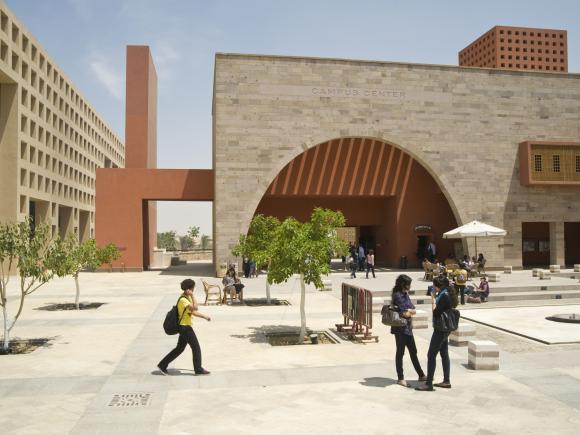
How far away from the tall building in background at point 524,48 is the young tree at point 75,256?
9599cm

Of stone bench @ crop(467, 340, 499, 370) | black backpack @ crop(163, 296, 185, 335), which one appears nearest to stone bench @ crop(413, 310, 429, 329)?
stone bench @ crop(467, 340, 499, 370)

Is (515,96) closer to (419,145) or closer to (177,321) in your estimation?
(419,145)

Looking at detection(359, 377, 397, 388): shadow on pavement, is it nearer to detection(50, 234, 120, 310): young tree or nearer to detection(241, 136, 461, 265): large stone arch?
detection(50, 234, 120, 310): young tree

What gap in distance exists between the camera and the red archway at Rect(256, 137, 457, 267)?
31.3 m

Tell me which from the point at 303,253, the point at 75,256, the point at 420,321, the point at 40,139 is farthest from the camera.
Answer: the point at 40,139

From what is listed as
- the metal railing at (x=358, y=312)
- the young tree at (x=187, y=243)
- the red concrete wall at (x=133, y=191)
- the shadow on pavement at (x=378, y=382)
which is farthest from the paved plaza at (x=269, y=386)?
the young tree at (x=187, y=243)

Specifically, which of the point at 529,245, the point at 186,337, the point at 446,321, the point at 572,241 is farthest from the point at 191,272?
the point at 446,321

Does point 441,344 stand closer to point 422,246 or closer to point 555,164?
point 422,246

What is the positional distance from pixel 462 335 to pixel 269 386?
4590 mm

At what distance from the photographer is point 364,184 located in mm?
32219

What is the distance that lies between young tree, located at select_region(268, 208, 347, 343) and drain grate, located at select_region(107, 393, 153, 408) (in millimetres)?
4171

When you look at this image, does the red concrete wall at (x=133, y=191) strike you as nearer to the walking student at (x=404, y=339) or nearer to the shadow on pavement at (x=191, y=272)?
the shadow on pavement at (x=191, y=272)

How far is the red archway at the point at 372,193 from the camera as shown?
103ft

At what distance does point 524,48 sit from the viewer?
325 feet
